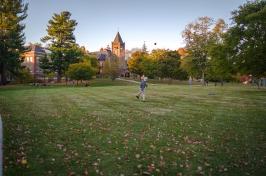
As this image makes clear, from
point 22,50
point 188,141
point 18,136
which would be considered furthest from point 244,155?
point 22,50

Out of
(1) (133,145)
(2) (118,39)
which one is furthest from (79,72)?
(2) (118,39)

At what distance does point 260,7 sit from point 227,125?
2903 cm

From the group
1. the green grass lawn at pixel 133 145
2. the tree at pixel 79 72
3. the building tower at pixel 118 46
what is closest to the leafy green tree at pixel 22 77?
the tree at pixel 79 72

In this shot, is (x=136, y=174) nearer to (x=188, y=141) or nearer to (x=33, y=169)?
(x=33, y=169)

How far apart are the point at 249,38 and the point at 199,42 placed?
3367cm

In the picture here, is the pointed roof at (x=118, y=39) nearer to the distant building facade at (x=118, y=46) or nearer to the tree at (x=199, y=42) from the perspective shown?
the distant building facade at (x=118, y=46)

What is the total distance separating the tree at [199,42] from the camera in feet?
229

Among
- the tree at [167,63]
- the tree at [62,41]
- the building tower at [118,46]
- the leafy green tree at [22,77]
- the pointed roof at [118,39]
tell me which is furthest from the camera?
the pointed roof at [118,39]

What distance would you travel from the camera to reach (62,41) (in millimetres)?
71812

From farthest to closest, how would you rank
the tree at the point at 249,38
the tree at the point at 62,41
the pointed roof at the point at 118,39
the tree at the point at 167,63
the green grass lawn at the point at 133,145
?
the pointed roof at the point at 118,39 < the tree at the point at 167,63 < the tree at the point at 62,41 < the tree at the point at 249,38 < the green grass lawn at the point at 133,145

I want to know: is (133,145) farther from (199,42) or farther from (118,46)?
(118,46)

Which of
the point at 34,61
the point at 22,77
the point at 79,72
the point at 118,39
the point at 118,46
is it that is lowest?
the point at 22,77

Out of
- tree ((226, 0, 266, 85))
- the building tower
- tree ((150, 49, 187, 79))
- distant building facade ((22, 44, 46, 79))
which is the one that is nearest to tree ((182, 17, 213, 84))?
tree ((150, 49, 187, 79))

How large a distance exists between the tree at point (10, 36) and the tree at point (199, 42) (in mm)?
35811
